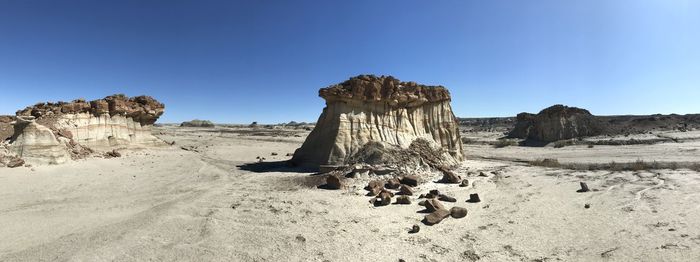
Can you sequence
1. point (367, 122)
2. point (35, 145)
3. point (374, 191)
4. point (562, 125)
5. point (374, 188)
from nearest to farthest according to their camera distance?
1. point (374, 191)
2. point (374, 188)
3. point (35, 145)
4. point (367, 122)
5. point (562, 125)

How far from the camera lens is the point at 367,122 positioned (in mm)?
15969

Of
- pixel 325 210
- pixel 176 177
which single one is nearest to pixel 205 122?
pixel 176 177

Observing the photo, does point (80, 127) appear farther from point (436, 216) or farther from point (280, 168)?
point (436, 216)

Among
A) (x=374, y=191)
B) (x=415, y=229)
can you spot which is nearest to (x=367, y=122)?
(x=374, y=191)

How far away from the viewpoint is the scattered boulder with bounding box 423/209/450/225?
773 cm

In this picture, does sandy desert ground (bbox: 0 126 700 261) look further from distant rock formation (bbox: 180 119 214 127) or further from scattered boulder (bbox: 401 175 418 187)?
distant rock formation (bbox: 180 119 214 127)

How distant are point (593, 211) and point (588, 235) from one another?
184cm

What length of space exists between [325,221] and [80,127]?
1801 cm

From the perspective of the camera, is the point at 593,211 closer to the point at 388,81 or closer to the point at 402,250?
the point at 402,250

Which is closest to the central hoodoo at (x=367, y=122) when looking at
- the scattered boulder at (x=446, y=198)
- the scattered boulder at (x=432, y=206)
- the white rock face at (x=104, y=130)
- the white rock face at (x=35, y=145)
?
the scattered boulder at (x=446, y=198)

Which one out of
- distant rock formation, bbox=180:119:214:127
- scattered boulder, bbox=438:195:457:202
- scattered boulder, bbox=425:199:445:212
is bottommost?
scattered boulder, bbox=438:195:457:202

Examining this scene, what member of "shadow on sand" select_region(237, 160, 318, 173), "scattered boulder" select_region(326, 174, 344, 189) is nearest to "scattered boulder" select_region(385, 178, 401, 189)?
"scattered boulder" select_region(326, 174, 344, 189)

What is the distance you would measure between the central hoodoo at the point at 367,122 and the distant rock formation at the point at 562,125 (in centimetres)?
2165

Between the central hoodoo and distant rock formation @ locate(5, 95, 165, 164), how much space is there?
31.3 feet
